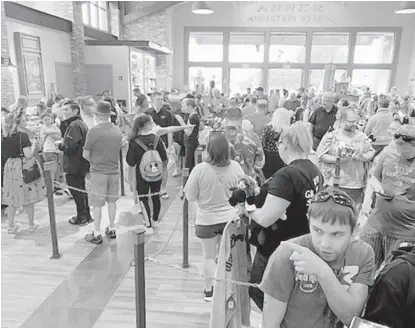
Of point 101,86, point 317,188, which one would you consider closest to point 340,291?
point 317,188

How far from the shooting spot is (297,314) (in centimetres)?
126

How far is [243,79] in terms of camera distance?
56.0ft

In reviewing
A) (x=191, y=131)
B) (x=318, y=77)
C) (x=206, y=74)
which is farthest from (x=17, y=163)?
(x=318, y=77)

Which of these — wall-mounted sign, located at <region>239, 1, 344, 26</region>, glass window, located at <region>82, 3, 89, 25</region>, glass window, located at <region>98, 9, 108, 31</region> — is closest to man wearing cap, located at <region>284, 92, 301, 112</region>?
glass window, located at <region>82, 3, 89, 25</region>

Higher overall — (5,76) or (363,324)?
(5,76)

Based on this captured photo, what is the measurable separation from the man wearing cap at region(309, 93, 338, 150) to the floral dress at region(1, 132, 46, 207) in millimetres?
4043

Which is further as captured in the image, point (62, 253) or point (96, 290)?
point (62, 253)

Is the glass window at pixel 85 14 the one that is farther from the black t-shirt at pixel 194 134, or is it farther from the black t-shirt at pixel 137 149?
the black t-shirt at pixel 137 149

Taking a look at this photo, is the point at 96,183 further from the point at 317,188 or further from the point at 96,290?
the point at 317,188

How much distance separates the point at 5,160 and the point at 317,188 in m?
3.67

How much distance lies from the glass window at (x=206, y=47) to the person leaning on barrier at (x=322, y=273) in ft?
53.6

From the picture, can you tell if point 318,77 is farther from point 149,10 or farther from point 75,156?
point 75,156

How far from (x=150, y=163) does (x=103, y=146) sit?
1.72ft

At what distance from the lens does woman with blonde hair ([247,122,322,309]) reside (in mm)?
1787
